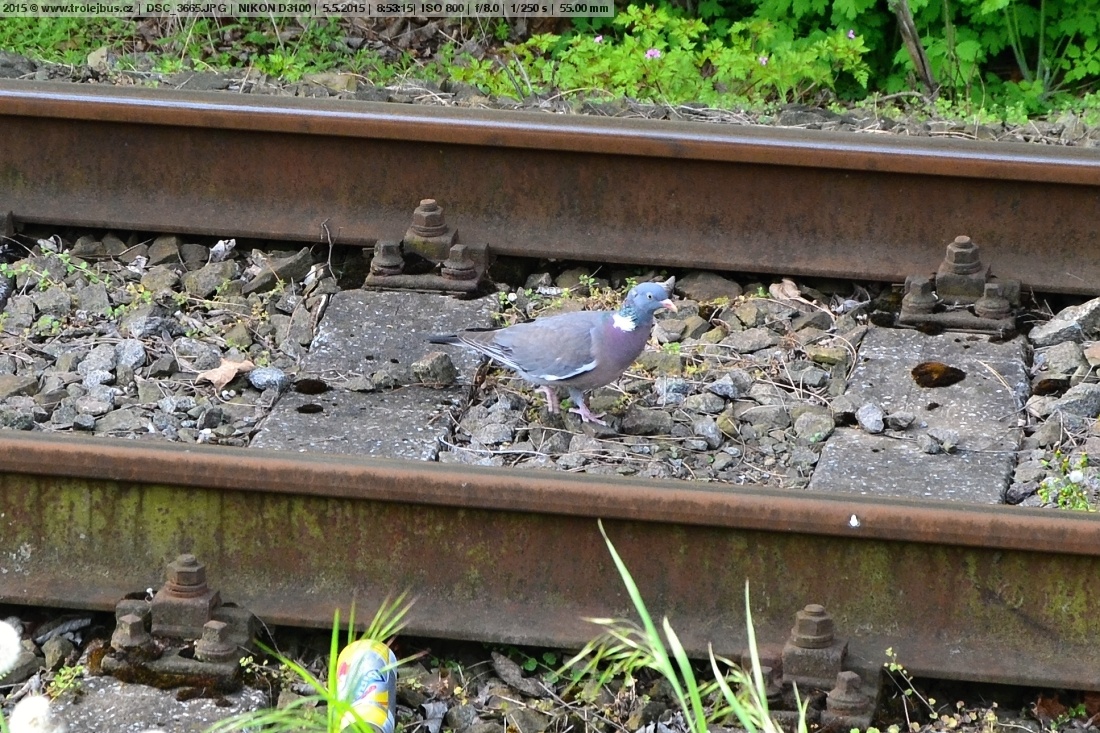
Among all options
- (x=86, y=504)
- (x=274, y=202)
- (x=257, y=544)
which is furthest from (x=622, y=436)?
(x=274, y=202)

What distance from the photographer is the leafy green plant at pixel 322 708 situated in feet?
8.03

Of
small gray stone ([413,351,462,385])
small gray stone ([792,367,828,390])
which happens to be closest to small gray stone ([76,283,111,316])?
small gray stone ([413,351,462,385])

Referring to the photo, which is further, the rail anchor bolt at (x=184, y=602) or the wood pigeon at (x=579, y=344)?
the wood pigeon at (x=579, y=344)

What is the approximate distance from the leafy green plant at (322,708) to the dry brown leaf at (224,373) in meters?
1.19

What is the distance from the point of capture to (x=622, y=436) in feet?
14.0

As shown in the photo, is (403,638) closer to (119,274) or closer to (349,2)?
(119,274)

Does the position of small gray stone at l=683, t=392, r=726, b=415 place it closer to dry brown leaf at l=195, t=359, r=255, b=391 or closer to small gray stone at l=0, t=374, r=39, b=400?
dry brown leaf at l=195, t=359, r=255, b=391

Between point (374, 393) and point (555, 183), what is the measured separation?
4.05ft

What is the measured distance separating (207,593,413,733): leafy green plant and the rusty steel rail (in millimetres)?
2119

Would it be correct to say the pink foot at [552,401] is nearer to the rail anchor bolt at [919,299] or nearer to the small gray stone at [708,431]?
the small gray stone at [708,431]

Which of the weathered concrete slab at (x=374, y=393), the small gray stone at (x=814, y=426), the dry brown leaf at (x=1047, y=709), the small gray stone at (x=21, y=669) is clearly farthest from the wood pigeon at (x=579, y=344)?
the small gray stone at (x=21, y=669)

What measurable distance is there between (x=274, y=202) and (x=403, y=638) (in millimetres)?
2309

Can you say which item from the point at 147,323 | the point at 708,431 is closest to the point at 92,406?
the point at 147,323

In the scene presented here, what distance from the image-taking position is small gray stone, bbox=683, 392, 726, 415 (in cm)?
Answer: 431
